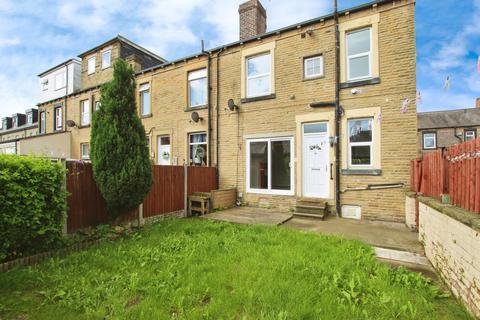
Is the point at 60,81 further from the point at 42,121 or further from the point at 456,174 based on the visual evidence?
the point at 456,174

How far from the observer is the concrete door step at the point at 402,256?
412cm

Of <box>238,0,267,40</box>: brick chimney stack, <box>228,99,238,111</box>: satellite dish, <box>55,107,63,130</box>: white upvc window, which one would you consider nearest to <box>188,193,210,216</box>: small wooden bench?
<box>228,99,238,111</box>: satellite dish

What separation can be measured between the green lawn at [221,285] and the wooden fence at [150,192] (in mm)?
1234

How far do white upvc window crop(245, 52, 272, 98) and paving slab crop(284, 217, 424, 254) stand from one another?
507 cm

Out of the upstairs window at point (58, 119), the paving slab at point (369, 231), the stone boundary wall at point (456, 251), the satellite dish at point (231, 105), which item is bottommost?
the paving slab at point (369, 231)

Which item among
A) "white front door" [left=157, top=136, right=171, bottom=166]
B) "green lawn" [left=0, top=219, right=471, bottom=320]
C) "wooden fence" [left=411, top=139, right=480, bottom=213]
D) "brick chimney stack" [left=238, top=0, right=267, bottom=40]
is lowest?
"green lawn" [left=0, top=219, right=471, bottom=320]

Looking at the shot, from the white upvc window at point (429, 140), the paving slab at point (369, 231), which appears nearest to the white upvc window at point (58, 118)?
the paving slab at point (369, 231)

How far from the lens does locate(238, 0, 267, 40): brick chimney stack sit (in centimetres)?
1066

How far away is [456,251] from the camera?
3.02 meters

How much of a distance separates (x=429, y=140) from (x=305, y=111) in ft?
80.8

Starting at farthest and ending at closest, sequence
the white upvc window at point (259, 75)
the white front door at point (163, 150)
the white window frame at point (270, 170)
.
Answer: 1. the white front door at point (163, 150)
2. the white upvc window at point (259, 75)
3. the white window frame at point (270, 170)

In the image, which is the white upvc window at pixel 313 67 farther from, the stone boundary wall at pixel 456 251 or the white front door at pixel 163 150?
the white front door at pixel 163 150

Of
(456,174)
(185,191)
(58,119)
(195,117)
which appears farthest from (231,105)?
(58,119)

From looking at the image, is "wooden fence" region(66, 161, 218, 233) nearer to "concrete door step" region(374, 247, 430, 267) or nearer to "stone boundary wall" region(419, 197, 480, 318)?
"concrete door step" region(374, 247, 430, 267)
